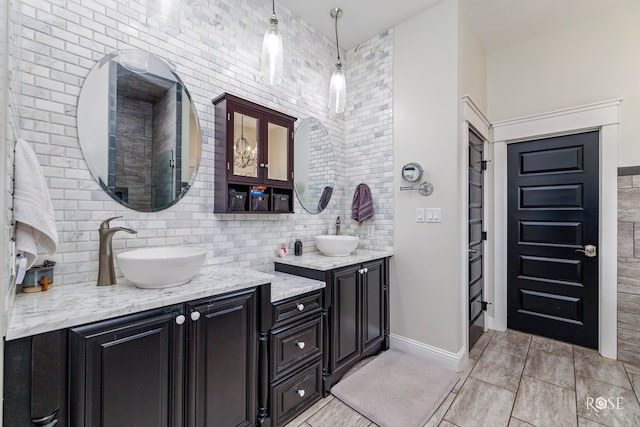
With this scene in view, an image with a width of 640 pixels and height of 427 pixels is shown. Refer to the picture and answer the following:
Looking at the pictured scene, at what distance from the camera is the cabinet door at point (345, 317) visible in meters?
2.17

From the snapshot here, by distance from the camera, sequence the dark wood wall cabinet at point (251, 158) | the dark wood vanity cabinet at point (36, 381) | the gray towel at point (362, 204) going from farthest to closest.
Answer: the gray towel at point (362, 204)
the dark wood wall cabinet at point (251, 158)
the dark wood vanity cabinet at point (36, 381)

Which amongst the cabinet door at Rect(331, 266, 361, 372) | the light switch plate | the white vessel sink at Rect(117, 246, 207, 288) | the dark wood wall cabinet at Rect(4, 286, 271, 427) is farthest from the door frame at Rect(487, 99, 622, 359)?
the white vessel sink at Rect(117, 246, 207, 288)

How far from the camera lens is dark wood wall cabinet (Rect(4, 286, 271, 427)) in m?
0.98

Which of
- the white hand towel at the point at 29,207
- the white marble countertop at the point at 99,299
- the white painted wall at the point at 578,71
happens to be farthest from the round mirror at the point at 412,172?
the white hand towel at the point at 29,207

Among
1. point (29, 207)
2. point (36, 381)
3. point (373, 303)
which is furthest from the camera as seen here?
point (373, 303)

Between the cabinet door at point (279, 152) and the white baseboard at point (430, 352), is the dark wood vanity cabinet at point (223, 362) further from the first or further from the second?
the white baseboard at point (430, 352)

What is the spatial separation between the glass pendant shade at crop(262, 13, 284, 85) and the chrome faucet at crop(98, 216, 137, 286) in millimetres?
1294

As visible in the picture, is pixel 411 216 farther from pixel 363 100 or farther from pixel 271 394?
pixel 271 394

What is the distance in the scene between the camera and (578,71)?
2.80 m

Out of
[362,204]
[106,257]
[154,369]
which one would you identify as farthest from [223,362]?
[362,204]

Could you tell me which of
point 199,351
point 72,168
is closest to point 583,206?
point 199,351

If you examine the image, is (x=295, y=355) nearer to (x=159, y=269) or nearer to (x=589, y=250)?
(x=159, y=269)

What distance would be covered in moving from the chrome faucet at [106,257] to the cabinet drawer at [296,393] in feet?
3.77

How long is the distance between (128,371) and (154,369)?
0.10 meters
